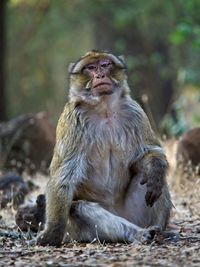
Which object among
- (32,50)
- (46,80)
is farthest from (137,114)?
(46,80)

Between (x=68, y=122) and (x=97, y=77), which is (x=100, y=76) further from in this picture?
(x=68, y=122)

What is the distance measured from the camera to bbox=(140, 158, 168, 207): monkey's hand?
6.45 meters

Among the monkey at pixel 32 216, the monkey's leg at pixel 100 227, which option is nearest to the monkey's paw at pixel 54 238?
the monkey's leg at pixel 100 227

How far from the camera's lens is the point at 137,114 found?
694cm

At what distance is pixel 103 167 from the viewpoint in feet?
22.1

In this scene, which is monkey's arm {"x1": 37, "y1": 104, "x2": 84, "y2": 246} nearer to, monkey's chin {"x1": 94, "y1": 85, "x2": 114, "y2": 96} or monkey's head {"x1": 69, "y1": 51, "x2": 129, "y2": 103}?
monkey's head {"x1": 69, "y1": 51, "x2": 129, "y2": 103}


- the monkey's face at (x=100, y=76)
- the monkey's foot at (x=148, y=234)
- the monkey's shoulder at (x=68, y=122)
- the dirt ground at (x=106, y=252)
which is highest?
the monkey's face at (x=100, y=76)

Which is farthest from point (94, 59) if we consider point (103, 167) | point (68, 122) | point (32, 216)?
point (32, 216)

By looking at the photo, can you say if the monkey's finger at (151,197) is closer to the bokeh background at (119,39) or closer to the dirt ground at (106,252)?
the dirt ground at (106,252)

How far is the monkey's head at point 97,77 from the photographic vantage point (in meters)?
6.73

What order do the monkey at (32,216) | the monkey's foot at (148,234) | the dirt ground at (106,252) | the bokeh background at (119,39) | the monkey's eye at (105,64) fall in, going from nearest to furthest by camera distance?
the dirt ground at (106,252) → the monkey's foot at (148,234) → the monkey's eye at (105,64) → the monkey at (32,216) → the bokeh background at (119,39)

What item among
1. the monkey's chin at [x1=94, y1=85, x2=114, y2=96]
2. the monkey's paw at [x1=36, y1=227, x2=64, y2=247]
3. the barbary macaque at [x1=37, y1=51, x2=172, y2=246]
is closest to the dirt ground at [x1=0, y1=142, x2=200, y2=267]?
the monkey's paw at [x1=36, y1=227, x2=64, y2=247]

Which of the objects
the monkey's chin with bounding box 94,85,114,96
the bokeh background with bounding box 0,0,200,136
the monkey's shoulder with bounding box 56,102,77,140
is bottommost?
the monkey's shoulder with bounding box 56,102,77,140

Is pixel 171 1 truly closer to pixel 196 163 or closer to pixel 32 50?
pixel 32 50
